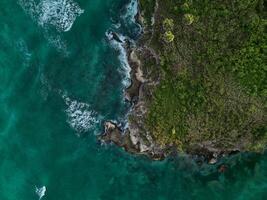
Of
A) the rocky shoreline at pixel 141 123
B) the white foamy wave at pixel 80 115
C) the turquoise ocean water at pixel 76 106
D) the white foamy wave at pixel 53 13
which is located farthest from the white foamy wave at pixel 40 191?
the white foamy wave at pixel 53 13

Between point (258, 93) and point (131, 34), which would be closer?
point (258, 93)

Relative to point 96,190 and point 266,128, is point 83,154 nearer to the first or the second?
point 96,190

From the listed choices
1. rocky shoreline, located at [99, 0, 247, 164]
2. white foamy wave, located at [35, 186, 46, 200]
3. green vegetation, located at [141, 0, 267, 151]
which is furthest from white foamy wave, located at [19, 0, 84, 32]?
white foamy wave, located at [35, 186, 46, 200]

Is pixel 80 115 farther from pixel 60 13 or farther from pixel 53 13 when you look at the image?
pixel 53 13

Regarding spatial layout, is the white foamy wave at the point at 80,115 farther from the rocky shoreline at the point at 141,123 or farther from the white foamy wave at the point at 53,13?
the white foamy wave at the point at 53,13

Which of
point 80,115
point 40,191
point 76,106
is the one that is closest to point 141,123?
point 80,115

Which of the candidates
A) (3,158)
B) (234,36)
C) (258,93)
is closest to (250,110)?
(258,93)

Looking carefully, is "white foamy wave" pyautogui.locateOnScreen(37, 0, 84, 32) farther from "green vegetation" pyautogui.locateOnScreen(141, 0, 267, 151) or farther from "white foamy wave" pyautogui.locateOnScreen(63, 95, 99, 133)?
"green vegetation" pyautogui.locateOnScreen(141, 0, 267, 151)
